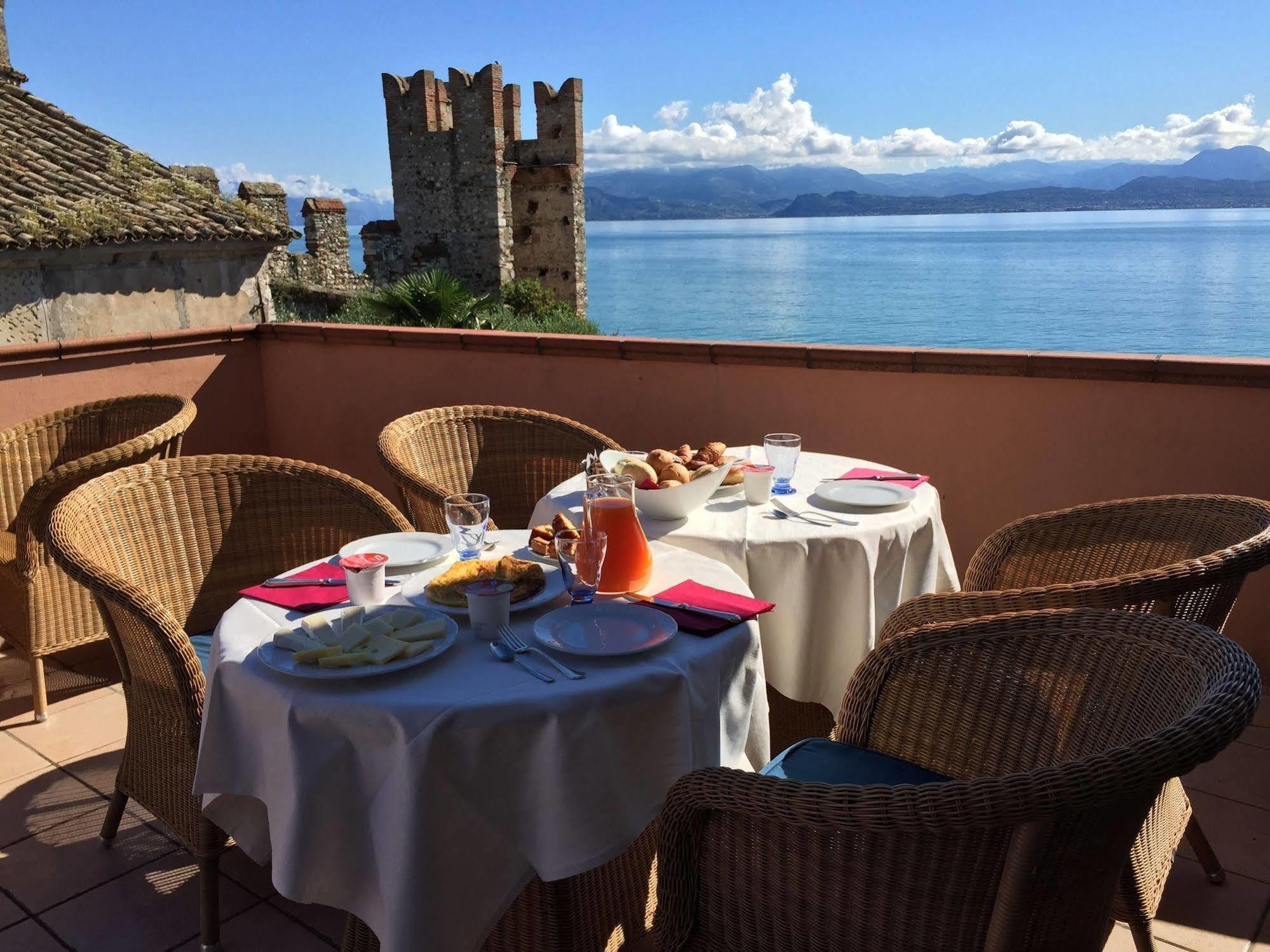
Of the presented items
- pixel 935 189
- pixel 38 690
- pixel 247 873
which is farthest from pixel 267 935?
pixel 935 189

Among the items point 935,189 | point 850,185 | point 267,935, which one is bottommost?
point 267,935

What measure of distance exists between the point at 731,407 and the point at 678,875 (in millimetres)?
2184

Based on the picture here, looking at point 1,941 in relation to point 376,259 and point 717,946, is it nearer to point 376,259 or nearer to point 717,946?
point 717,946

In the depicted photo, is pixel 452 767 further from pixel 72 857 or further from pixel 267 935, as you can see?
pixel 72 857

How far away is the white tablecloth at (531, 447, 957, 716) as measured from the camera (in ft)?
6.46

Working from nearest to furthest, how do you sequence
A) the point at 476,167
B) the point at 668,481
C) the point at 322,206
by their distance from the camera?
the point at 668,481 → the point at 322,206 → the point at 476,167

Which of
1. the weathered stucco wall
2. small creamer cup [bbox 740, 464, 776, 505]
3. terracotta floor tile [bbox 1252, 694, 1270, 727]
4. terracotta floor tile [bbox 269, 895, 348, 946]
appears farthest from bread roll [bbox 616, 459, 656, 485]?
the weathered stucco wall

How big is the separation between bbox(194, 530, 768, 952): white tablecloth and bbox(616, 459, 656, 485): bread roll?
26.4 inches

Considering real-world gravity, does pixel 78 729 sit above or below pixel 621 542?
below

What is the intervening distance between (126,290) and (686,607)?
10981mm

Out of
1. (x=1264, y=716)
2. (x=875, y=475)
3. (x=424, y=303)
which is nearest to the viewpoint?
(x=875, y=475)

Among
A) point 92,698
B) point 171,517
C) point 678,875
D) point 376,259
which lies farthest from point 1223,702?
point 376,259

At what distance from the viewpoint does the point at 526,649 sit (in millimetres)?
1418

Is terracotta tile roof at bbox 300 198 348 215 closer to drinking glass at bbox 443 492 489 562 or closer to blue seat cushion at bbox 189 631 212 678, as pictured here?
blue seat cushion at bbox 189 631 212 678
